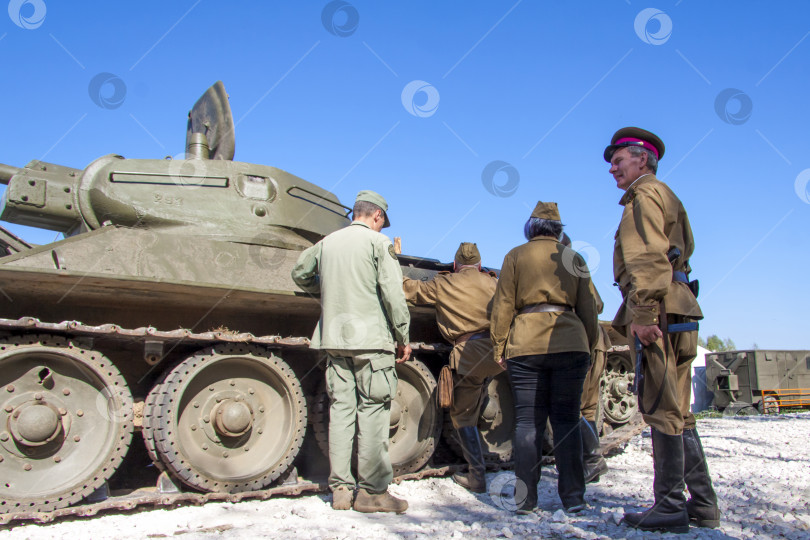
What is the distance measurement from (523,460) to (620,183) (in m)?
1.81

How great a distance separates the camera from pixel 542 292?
4.17 meters

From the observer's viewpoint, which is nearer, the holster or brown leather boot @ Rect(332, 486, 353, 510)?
brown leather boot @ Rect(332, 486, 353, 510)

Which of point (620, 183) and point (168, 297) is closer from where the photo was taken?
point (620, 183)

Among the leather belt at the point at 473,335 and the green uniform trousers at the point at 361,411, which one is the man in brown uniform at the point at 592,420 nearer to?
the leather belt at the point at 473,335

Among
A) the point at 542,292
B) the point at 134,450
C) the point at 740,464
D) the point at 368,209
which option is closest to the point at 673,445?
the point at 542,292

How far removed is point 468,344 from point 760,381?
14626 mm

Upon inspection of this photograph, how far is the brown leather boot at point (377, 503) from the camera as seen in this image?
13.5ft

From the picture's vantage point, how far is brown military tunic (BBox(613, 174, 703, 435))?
11.1 feet

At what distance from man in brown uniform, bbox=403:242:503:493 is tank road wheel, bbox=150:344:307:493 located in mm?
1290

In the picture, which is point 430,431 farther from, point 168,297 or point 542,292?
point 168,297

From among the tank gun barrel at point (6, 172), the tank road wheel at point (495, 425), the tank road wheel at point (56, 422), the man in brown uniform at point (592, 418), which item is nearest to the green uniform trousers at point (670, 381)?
the man in brown uniform at point (592, 418)

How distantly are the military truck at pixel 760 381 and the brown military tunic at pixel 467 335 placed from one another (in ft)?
45.0

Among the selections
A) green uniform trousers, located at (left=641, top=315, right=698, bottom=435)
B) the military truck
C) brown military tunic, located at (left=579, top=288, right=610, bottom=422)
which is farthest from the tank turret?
the military truck

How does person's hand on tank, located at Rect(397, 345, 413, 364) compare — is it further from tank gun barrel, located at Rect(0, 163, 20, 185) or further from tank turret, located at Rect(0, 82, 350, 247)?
tank gun barrel, located at Rect(0, 163, 20, 185)
